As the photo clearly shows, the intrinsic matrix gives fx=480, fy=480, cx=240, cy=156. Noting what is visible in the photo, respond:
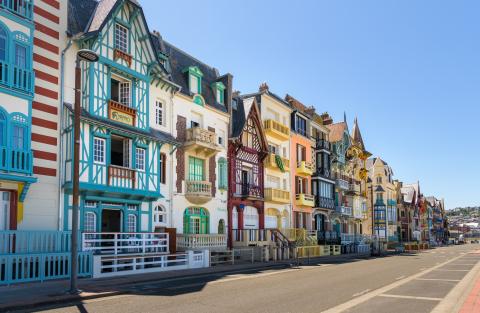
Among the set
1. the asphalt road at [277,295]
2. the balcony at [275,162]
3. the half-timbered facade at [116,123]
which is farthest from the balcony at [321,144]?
the asphalt road at [277,295]

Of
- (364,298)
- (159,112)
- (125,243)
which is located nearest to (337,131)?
(159,112)

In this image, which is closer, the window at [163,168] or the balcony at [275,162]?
the window at [163,168]

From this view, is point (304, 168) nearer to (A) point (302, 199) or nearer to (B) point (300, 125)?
→ (A) point (302, 199)

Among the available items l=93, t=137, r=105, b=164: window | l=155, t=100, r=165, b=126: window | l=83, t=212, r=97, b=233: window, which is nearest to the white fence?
l=83, t=212, r=97, b=233: window

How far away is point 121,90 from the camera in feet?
82.2

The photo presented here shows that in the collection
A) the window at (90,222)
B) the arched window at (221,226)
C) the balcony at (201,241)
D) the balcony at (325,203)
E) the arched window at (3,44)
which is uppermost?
the arched window at (3,44)

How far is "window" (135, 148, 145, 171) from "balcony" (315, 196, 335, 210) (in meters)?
26.4

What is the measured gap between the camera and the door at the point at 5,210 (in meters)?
18.6

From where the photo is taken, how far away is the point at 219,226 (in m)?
32.7

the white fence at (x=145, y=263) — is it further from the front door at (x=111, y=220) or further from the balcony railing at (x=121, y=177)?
the balcony railing at (x=121, y=177)

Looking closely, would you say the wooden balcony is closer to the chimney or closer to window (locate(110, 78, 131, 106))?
window (locate(110, 78, 131, 106))

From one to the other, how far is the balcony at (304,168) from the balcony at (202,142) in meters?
14.6

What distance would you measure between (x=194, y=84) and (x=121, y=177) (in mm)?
10490

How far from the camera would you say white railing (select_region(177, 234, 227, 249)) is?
27.4m
